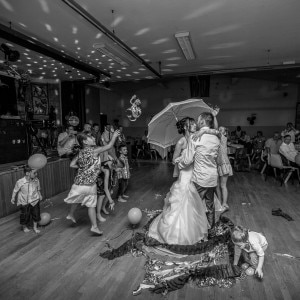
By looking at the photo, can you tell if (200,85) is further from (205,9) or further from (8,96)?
(8,96)

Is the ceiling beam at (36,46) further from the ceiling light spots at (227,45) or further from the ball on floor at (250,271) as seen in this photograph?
the ball on floor at (250,271)

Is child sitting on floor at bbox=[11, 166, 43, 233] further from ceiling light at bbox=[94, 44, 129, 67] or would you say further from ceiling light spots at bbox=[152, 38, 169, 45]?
ceiling light spots at bbox=[152, 38, 169, 45]

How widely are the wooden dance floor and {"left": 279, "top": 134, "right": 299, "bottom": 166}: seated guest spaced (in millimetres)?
1568

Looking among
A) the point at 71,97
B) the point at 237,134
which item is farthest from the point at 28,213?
the point at 237,134

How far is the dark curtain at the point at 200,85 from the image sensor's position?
31.3 ft

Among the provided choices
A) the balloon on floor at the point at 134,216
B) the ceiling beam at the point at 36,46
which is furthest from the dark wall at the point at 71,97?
the balloon on floor at the point at 134,216

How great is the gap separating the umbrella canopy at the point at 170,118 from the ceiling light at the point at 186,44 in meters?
2.17

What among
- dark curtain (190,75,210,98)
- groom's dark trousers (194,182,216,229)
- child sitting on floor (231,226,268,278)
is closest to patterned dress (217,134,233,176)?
groom's dark trousers (194,182,216,229)

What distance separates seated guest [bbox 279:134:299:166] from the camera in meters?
5.87

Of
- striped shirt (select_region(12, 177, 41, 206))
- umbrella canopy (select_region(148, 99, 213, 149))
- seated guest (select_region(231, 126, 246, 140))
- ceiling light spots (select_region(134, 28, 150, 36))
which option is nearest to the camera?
striped shirt (select_region(12, 177, 41, 206))

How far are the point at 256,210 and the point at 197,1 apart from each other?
369 cm

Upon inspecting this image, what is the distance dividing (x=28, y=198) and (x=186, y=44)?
189 inches

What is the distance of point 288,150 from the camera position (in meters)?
5.91

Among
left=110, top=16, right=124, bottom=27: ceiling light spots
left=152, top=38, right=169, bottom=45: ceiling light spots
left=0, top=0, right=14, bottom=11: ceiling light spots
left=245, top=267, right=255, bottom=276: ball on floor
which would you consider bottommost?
left=245, top=267, right=255, bottom=276: ball on floor
